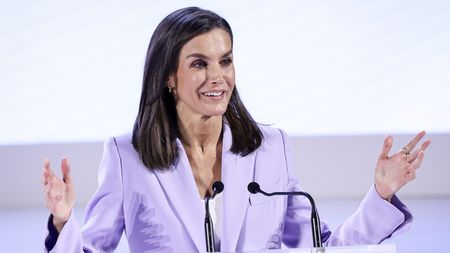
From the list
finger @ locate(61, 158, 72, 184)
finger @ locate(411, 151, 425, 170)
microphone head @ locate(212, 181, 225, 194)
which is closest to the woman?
finger @ locate(411, 151, 425, 170)

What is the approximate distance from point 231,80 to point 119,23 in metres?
3.27

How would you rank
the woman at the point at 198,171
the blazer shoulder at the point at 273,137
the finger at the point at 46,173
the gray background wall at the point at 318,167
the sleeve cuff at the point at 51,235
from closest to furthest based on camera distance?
the finger at the point at 46,173 < the sleeve cuff at the point at 51,235 < the woman at the point at 198,171 < the blazer shoulder at the point at 273,137 < the gray background wall at the point at 318,167

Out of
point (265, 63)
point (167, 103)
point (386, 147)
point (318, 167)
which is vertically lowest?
point (318, 167)

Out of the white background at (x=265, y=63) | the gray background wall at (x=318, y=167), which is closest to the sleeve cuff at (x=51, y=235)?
the white background at (x=265, y=63)

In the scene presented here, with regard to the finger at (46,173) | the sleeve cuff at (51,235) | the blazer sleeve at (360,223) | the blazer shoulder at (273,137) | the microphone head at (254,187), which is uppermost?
the blazer shoulder at (273,137)

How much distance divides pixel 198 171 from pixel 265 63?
10.6 feet

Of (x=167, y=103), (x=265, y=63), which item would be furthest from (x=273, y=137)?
(x=265, y=63)

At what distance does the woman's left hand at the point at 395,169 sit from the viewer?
2.29 metres

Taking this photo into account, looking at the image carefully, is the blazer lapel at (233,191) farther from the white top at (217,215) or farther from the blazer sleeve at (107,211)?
the blazer sleeve at (107,211)

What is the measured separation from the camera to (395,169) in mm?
2299

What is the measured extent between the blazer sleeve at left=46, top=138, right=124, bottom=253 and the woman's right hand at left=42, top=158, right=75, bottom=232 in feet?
0.67

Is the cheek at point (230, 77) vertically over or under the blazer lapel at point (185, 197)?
over

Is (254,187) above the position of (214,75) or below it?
below

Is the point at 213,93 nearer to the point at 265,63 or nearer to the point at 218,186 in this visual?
the point at 218,186
